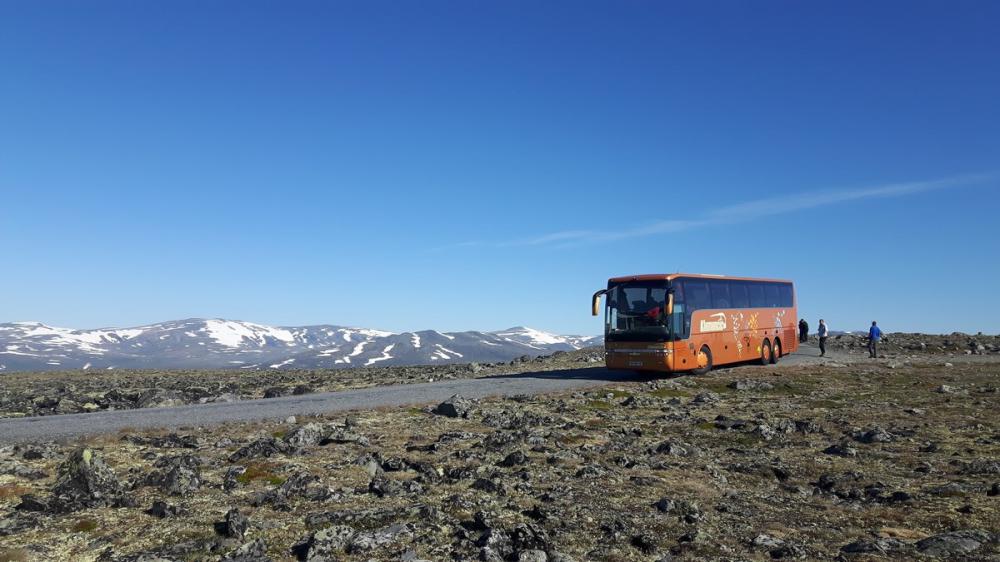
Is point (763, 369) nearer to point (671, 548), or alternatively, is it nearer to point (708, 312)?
point (708, 312)

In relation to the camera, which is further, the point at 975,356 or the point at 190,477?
the point at 975,356

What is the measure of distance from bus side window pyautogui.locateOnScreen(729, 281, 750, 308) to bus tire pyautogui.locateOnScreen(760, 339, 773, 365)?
153 inches

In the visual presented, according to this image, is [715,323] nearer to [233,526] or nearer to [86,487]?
[233,526]

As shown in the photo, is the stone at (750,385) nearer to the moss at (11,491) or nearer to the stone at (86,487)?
the stone at (86,487)

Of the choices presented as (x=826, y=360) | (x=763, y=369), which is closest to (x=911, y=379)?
(x=763, y=369)

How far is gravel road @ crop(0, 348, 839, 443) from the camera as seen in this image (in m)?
19.4

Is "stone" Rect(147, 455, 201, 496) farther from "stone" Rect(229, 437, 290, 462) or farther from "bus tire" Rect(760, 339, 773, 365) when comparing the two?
"bus tire" Rect(760, 339, 773, 365)

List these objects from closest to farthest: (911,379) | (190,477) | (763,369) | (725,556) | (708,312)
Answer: (725,556) → (190,477) → (911,379) → (708,312) → (763,369)

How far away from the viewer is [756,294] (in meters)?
39.8

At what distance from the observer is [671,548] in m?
8.41

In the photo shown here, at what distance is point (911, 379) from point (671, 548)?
29009 mm

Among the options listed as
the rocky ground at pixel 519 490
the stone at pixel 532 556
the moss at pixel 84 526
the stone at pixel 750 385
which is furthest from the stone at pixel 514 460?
the stone at pixel 750 385

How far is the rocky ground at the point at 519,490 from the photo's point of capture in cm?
841

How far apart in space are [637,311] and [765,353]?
46.3 ft
